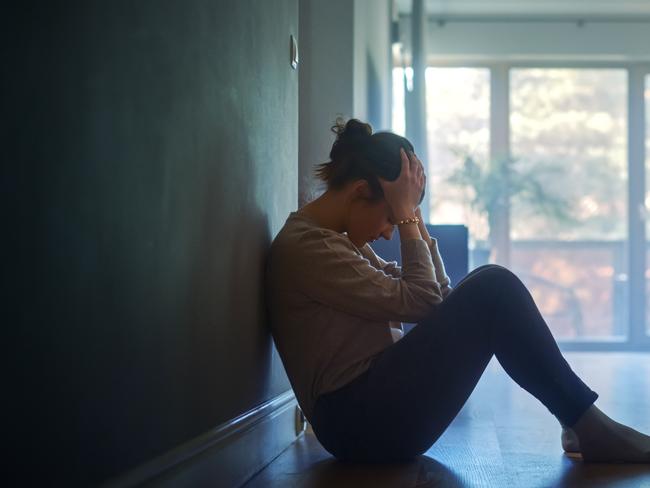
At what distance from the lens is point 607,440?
187 cm

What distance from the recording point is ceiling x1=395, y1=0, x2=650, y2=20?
6.36 m

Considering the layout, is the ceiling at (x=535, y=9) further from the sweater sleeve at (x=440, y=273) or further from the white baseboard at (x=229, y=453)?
the white baseboard at (x=229, y=453)

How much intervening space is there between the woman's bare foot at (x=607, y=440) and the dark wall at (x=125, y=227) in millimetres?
758

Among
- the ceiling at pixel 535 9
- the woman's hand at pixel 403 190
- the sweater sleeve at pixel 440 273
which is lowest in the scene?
the sweater sleeve at pixel 440 273

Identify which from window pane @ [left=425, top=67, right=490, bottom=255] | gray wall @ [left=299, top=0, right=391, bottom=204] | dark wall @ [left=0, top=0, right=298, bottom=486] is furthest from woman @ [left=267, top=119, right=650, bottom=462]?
window pane @ [left=425, top=67, right=490, bottom=255]

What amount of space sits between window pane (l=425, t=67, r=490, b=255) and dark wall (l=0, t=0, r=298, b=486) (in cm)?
510

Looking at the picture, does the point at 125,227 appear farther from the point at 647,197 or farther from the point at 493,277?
the point at 647,197

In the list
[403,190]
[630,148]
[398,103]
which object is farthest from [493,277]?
[630,148]

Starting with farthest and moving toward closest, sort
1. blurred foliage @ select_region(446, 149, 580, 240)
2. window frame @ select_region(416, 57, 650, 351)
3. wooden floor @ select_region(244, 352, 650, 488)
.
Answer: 1. blurred foliage @ select_region(446, 149, 580, 240)
2. window frame @ select_region(416, 57, 650, 351)
3. wooden floor @ select_region(244, 352, 650, 488)

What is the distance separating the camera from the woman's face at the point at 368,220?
1.98 m

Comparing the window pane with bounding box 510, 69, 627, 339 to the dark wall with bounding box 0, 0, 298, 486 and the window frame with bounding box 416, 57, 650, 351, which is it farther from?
the dark wall with bounding box 0, 0, 298, 486

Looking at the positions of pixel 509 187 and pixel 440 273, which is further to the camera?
pixel 509 187

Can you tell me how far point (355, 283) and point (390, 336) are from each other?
7.4 inches

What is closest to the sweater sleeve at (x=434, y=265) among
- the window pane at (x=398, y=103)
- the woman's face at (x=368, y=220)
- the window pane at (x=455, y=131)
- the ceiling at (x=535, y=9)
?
the woman's face at (x=368, y=220)
